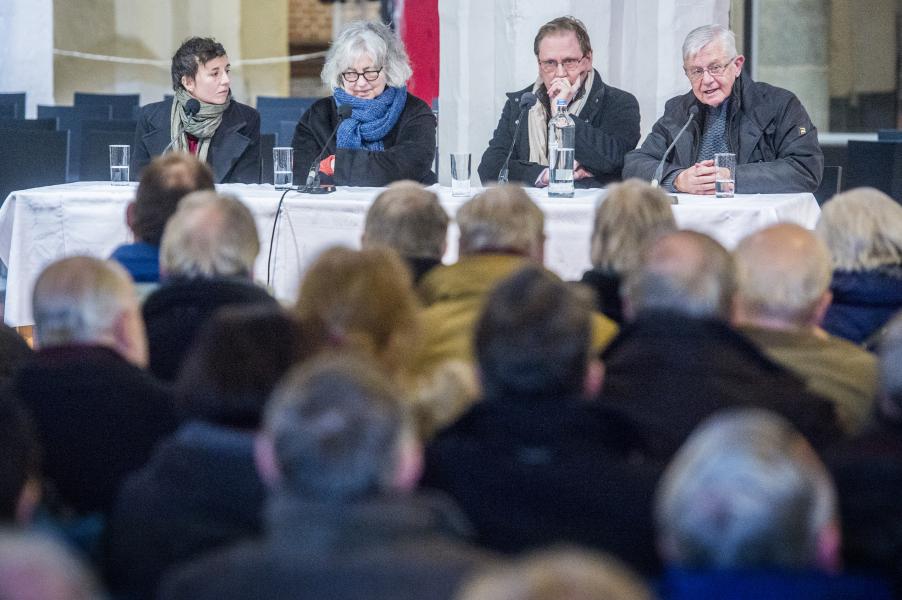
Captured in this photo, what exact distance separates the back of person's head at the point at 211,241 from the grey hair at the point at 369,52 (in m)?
2.57

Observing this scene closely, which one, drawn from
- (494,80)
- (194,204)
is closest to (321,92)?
(494,80)

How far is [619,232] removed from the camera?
10.6ft

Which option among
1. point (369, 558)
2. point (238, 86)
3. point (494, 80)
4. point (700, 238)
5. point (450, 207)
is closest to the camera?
point (369, 558)

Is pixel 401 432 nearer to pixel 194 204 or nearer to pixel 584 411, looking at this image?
pixel 584 411

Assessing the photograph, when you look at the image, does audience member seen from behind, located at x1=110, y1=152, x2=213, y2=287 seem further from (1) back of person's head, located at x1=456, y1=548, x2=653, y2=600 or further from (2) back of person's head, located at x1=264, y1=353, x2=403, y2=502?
(1) back of person's head, located at x1=456, y1=548, x2=653, y2=600

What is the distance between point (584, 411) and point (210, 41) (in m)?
4.18

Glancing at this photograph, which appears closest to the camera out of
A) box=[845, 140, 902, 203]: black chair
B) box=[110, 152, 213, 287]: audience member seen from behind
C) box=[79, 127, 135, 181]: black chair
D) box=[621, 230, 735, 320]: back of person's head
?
box=[621, 230, 735, 320]: back of person's head

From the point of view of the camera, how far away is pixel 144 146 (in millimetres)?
5973

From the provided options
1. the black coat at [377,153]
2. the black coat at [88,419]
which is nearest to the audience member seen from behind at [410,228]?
the black coat at [88,419]

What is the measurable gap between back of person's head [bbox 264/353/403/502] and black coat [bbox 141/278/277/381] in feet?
4.17

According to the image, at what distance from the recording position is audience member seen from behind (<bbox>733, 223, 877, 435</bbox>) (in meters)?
2.54

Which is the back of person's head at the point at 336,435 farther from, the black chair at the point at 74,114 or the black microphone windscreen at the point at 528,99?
the black chair at the point at 74,114

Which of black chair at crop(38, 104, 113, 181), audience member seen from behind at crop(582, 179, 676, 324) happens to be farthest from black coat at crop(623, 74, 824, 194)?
black chair at crop(38, 104, 113, 181)

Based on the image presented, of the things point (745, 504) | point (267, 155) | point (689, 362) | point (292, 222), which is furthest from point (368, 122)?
point (745, 504)
